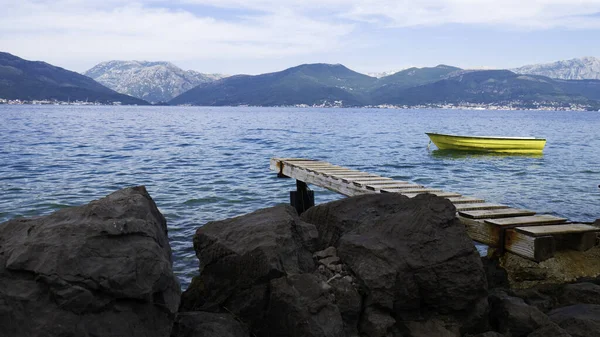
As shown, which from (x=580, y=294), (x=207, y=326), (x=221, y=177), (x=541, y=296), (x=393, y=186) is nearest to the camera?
(x=207, y=326)

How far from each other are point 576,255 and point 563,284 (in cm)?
75

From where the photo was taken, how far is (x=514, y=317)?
6672mm

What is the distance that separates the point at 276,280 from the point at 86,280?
2128 mm

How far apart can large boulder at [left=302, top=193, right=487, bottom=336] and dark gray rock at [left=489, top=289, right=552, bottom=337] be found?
0.75ft

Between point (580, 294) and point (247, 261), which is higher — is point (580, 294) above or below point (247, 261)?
below

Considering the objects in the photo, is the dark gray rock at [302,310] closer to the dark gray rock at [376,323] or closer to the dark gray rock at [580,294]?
the dark gray rock at [376,323]

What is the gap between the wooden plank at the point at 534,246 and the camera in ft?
25.8

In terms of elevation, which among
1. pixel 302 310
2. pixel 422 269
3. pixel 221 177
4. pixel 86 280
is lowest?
pixel 221 177

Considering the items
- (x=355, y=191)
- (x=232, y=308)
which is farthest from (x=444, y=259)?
(x=355, y=191)

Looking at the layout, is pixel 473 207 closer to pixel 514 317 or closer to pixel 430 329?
pixel 514 317

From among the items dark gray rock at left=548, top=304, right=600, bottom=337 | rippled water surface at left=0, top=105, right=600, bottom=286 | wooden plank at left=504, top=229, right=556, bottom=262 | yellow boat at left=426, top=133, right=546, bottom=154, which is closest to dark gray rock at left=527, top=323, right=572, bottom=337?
dark gray rock at left=548, top=304, right=600, bottom=337

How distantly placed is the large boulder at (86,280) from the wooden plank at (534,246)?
5.28 metres

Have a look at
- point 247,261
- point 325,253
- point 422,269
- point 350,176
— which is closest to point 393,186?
point 350,176

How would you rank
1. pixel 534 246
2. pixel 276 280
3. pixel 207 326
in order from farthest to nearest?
pixel 534 246
pixel 276 280
pixel 207 326
